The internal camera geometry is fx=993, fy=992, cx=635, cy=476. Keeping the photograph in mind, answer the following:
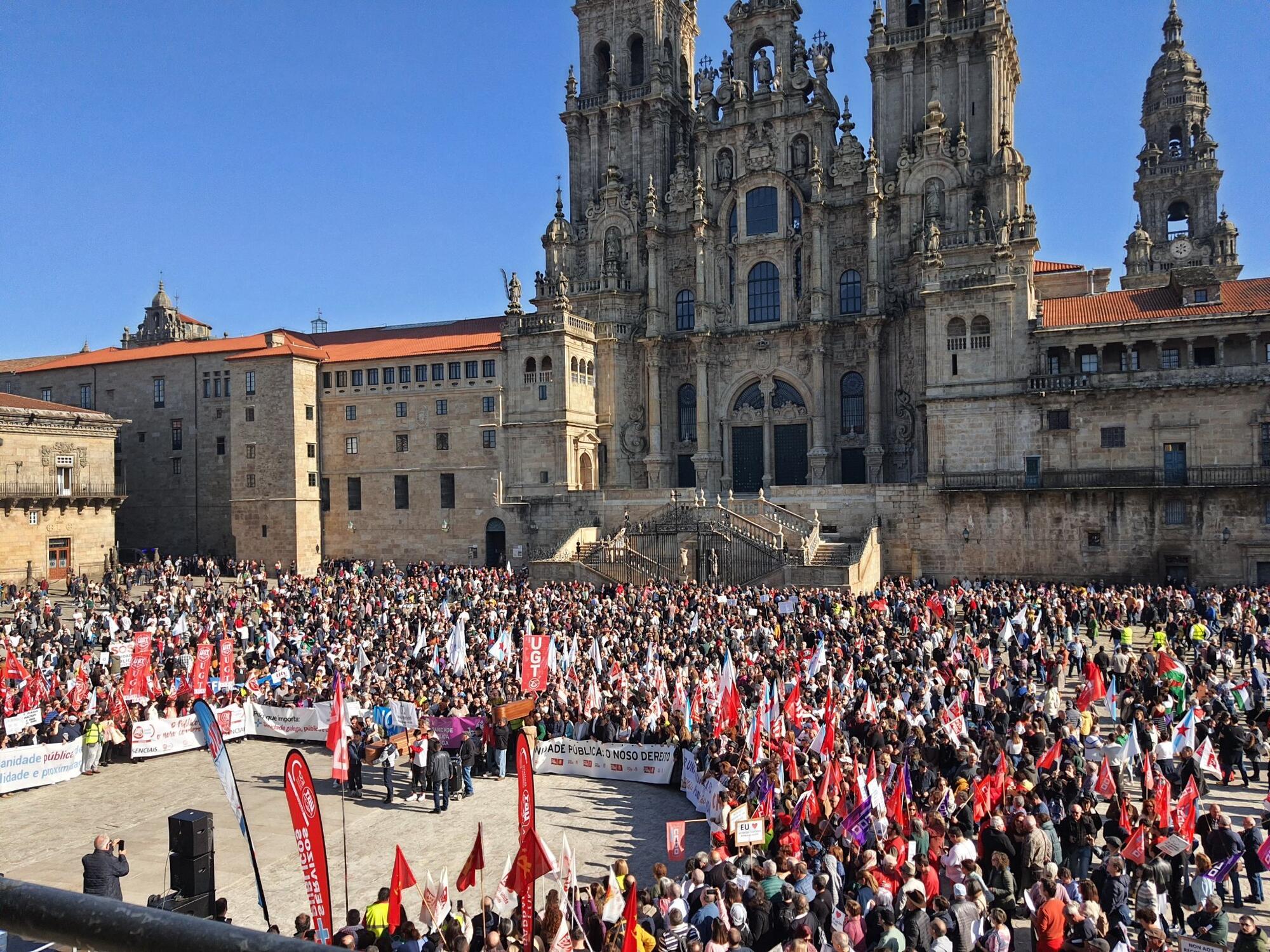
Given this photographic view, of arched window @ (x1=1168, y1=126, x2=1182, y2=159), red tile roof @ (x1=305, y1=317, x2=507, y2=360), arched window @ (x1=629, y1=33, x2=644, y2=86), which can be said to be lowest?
red tile roof @ (x1=305, y1=317, x2=507, y2=360)

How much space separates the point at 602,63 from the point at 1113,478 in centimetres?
3919

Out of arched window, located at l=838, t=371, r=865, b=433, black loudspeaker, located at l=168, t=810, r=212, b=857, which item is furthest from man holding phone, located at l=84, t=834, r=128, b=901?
arched window, located at l=838, t=371, r=865, b=433

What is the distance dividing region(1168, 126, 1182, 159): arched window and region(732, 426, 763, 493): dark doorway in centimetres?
4274

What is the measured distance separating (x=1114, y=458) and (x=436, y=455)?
34.9 m

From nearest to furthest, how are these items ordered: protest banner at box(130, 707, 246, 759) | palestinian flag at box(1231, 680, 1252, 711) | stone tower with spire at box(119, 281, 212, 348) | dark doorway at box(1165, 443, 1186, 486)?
palestinian flag at box(1231, 680, 1252, 711) → protest banner at box(130, 707, 246, 759) → dark doorway at box(1165, 443, 1186, 486) → stone tower with spire at box(119, 281, 212, 348)

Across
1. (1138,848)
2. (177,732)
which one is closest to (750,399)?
(177,732)

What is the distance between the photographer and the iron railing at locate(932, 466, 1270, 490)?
4047cm

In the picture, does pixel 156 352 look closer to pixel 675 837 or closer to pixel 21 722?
pixel 21 722

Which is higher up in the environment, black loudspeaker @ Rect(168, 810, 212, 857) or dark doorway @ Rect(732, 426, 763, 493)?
dark doorway @ Rect(732, 426, 763, 493)

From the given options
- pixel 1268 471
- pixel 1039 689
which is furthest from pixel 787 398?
pixel 1039 689

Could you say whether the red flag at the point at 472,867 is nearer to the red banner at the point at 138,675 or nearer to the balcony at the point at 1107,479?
the red banner at the point at 138,675

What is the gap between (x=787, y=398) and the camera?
5497 cm

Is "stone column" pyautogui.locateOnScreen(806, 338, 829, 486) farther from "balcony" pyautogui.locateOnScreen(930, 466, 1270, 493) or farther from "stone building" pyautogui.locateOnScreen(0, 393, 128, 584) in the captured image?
"stone building" pyautogui.locateOnScreen(0, 393, 128, 584)

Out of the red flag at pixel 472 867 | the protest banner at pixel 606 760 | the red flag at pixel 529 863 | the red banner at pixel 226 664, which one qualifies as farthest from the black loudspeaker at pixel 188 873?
the red banner at pixel 226 664
